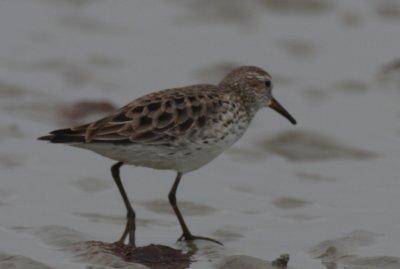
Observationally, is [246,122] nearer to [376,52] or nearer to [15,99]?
[15,99]

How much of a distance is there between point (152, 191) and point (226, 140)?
229 centimetres

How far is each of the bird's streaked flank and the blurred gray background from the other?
2.78ft

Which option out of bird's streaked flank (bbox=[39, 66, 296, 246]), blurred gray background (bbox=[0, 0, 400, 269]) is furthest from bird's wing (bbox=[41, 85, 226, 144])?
blurred gray background (bbox=[0, 0, 400, 269])

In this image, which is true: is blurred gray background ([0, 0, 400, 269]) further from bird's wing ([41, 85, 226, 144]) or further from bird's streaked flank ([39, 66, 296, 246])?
bird's wing ([41, 85, 226, 144])

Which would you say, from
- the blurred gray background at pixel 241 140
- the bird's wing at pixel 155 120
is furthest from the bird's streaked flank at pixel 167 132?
the blurred gray background at pixel 241 140

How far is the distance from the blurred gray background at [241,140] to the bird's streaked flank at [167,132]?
2.78 ft

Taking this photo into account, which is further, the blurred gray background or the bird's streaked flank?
the blurred gray background

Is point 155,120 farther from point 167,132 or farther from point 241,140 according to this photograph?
point 241,140

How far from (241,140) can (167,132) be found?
13.5ft

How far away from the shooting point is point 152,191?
12.9 metres

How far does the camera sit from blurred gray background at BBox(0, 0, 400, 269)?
11.4 m

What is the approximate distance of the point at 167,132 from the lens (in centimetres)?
1038

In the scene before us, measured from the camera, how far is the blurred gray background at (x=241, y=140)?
11.4 metres

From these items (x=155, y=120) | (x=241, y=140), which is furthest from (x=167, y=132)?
(x=241, y=140)
